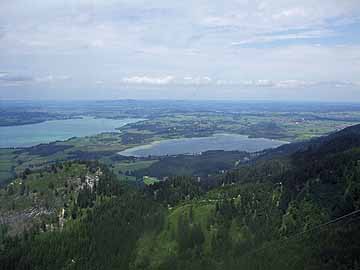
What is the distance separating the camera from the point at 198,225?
101875 mm

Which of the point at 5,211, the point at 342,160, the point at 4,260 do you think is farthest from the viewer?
the point at 5,211

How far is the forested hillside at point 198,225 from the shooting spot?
83125 mm

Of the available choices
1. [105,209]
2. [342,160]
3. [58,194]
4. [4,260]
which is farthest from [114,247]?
[342,160]

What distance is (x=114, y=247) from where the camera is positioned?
340 ft

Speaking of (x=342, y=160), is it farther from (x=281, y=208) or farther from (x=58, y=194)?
(x=58, y=194)

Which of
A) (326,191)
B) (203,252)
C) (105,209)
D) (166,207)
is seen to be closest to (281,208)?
(326,191)

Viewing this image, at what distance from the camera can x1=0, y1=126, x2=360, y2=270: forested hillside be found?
83125 millimetres

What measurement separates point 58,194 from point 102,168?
18930mm

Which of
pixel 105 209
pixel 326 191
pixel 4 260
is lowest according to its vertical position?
pixel 4 260

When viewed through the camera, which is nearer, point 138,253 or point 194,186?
point 138,253

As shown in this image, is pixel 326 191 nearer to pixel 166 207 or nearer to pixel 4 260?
pixel 166 207

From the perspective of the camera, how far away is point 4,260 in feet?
330

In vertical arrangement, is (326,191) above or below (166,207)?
above

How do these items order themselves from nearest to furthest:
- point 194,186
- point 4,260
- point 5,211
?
point 4,260, point 5,211, point 194,186
